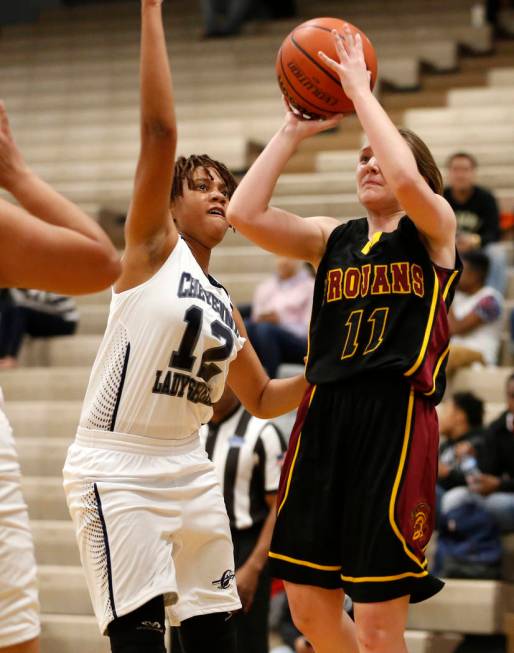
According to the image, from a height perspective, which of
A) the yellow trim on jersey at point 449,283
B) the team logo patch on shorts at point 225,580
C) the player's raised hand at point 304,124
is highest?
the player's raised hand at point 304,124

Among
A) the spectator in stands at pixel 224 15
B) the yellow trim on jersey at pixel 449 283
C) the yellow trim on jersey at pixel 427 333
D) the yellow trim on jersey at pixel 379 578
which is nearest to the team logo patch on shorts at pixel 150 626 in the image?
the yellow trim on jersey at pixel 379 578

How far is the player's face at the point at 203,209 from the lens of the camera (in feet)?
12.1

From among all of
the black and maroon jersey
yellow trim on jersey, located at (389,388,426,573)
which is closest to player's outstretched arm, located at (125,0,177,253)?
the black and maroon jersey

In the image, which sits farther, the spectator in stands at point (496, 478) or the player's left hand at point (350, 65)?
the spectator in stands at point (496, 478)

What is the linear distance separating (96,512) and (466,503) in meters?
3.25

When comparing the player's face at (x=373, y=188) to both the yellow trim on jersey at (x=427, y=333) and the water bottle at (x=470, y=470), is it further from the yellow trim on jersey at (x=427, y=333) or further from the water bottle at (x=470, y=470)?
the water bottle at (x=470, y=470)

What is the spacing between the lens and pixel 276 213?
3.71 m

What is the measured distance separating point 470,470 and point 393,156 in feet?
10.5

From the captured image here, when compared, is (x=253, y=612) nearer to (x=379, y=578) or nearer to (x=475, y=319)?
(x=379, y=578)

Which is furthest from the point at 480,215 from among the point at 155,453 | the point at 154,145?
the point at 154,145

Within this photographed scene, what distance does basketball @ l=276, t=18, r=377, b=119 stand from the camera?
12.2 feet

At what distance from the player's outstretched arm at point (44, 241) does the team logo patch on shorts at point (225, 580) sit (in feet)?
4.51

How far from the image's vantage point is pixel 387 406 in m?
3.51

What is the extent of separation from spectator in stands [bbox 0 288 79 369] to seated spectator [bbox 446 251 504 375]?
2.82 meters
